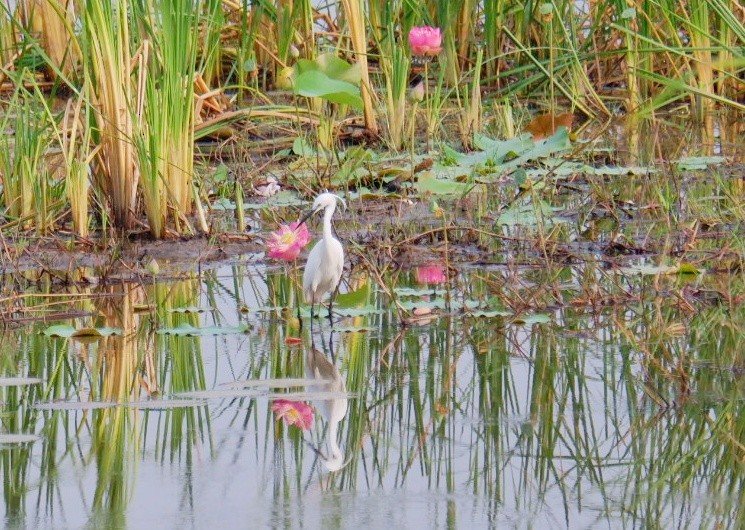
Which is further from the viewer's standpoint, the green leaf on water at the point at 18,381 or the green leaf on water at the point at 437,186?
the green leaf on water at the point at 437,186

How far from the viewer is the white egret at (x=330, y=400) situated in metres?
3.61

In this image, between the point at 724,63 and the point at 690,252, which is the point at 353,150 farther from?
the point at 724,63

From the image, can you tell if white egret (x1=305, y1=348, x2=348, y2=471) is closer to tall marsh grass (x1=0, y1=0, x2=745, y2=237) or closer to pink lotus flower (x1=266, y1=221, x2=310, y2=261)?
pink lotus flower (x1=266, y1=221, x2=310, y2=261)

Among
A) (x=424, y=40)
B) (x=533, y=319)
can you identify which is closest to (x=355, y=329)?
(x=533, y=319)

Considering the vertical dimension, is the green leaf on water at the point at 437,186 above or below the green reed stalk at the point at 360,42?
below

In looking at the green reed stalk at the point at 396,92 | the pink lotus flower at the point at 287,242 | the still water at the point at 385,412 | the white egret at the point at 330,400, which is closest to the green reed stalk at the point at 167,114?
the still water at the point at 385,412

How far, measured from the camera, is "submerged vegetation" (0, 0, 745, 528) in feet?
11.2

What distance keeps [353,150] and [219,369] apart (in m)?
3.04

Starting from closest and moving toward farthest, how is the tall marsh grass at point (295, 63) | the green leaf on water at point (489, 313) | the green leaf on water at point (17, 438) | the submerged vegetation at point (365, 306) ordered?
the submerged vegetation at point (365, 306)
the green leaf on water at point (17, 438)
the green leaf on water at point (489, 313)
the tall marsh grass at point (295, 63)

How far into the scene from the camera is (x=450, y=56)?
939 centimetres

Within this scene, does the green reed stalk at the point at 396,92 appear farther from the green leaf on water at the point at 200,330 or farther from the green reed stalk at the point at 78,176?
the green leaf on water at the point at 200,330

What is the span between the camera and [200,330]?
4754 millimetres

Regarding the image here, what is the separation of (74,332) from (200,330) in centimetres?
42

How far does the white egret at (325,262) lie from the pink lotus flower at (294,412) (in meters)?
0.87
